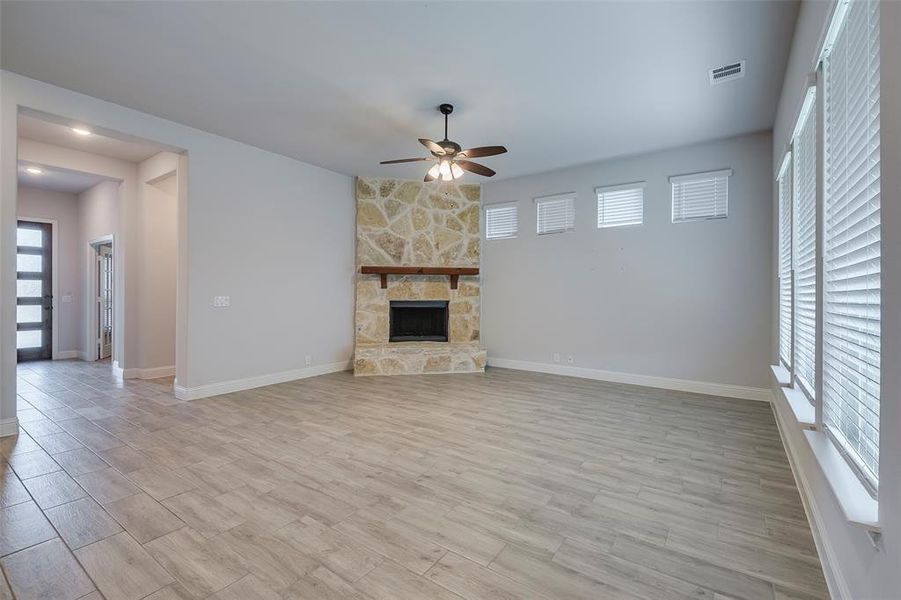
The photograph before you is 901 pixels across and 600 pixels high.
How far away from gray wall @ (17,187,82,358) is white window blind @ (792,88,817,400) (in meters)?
10.2

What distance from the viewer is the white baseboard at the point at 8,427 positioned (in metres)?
3.35

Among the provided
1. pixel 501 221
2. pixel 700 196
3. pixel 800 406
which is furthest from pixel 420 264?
pixel 800 406

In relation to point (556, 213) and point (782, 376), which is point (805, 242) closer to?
point (782, 376)

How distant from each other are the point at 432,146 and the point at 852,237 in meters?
2.98

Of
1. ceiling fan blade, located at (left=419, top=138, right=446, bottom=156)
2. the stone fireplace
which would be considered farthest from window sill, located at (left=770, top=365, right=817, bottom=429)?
the stone fireplace

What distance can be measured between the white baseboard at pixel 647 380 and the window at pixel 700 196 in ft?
6.54

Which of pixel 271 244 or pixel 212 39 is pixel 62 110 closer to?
pixel 212 39

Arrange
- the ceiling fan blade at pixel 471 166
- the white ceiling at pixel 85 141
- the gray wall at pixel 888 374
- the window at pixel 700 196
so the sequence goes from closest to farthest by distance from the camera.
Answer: the gray wall at pixel 888 374 < the ceiling fan blade at pixel 471 166 < the white ceiling at pixel 85 141 < the window at pixel 700 196

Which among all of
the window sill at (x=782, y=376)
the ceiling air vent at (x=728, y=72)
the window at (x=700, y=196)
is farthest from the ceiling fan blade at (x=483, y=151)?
the window sill at (x=782, y=376)

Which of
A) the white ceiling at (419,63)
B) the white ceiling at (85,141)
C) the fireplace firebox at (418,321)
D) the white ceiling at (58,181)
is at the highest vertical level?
the white ceiling at (85,141)

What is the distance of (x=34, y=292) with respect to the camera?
7.19 m

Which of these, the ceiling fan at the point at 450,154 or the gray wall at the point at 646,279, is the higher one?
the ceiling fan at the point at 450,154

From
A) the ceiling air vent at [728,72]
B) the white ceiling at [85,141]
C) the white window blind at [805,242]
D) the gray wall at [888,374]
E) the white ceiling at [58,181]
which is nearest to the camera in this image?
the gray wall at [888,374]

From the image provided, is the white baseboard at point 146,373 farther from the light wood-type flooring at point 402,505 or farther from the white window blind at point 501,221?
the white window blind at point 501,221
